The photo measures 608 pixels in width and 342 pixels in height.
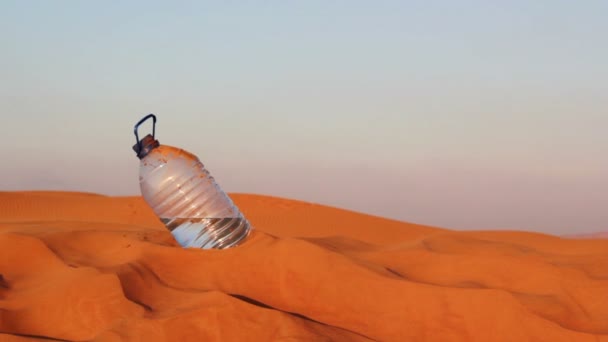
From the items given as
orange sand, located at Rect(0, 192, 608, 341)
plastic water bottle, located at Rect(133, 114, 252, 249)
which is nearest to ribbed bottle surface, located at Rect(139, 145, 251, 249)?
plastic water bottle, located at Rect(133, 114, 252, 249)

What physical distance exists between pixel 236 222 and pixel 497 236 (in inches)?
201

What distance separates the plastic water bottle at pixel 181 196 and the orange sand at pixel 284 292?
0.25m

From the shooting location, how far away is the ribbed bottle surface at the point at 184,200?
572 centimetres

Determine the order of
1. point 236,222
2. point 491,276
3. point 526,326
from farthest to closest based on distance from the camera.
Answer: point 236,222 < point 491,276 < point 526,326

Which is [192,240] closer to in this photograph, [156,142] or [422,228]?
[156,142]

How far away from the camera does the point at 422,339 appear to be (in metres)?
4.26

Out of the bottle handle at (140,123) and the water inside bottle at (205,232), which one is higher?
the bottle handle at (140,123)

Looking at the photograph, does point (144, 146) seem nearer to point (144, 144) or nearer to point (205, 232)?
point (144, 144)

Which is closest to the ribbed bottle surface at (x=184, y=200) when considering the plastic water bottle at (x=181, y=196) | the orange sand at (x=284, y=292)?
the plastic water bottle at (x=181, y=196)

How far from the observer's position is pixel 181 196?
5746 mm

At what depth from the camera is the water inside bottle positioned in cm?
567

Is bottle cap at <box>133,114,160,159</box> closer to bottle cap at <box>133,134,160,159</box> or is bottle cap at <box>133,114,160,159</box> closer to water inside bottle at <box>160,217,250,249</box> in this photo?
bottle cap at <box>133,134,160,159</box>

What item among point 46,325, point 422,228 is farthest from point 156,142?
point 422,228

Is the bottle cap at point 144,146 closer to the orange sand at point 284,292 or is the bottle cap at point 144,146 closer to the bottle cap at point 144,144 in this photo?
the bottle cap at point 144,144
